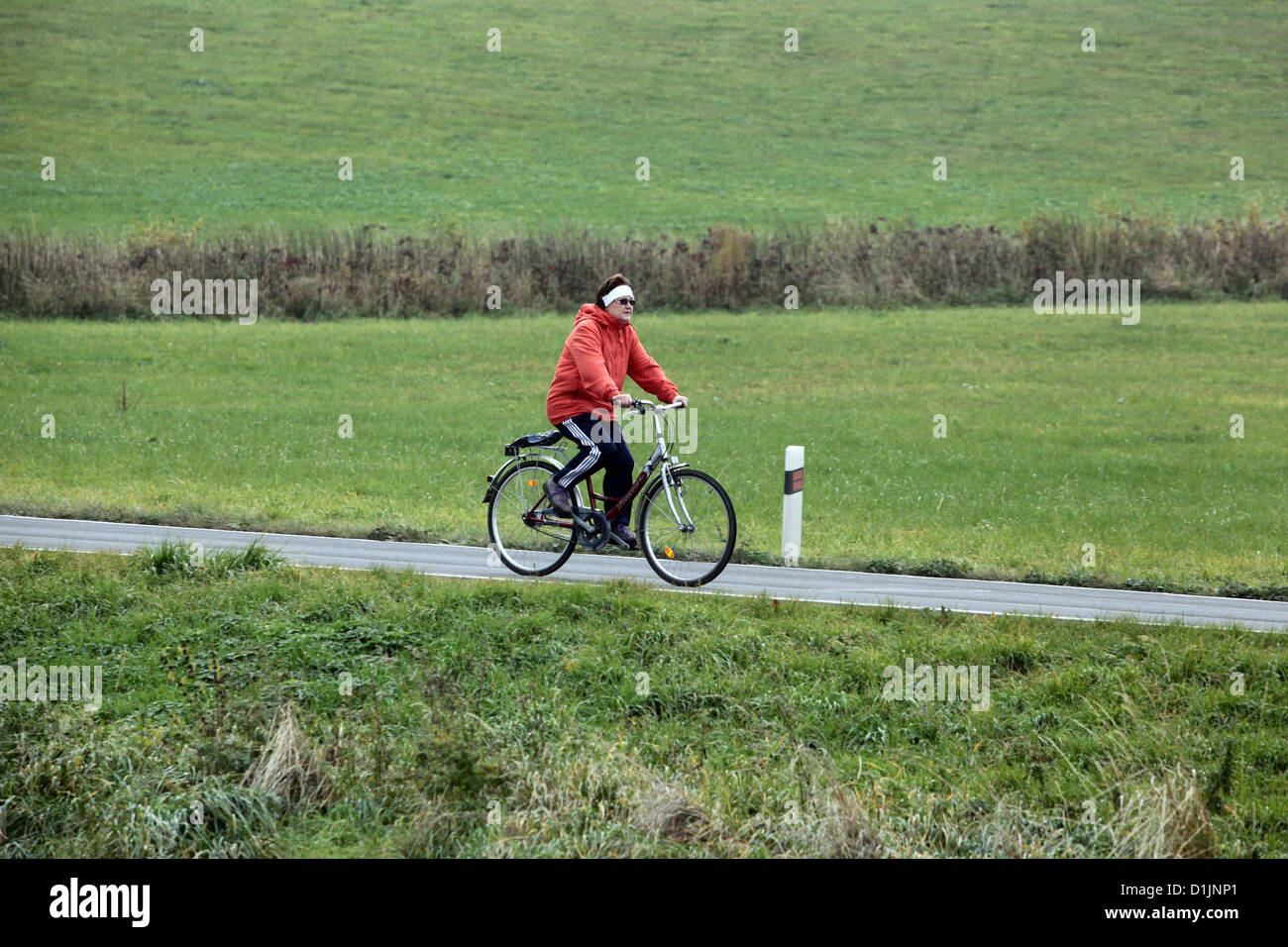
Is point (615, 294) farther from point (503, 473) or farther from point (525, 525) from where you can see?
point (525, 525)

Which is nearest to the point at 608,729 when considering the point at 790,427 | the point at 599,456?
the point at 599,456

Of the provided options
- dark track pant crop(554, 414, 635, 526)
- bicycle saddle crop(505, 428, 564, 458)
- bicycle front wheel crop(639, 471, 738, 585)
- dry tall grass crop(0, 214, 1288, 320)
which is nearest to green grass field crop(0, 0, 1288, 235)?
dry tall grass crop(0, 214, 1288, 320)

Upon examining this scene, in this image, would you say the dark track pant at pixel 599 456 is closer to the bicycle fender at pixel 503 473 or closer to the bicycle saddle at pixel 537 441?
the bicycle saddle at pixel 537 441

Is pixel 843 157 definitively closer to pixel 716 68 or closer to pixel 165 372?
pixel 716 68

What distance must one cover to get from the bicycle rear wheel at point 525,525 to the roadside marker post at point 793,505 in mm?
2000

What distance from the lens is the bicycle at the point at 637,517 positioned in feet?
36.1

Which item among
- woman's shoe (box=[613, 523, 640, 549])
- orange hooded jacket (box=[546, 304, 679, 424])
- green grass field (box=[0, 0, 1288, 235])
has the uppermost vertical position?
green grass field (box=[0, 0, 1288, 235])

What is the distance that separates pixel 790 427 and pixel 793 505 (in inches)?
360

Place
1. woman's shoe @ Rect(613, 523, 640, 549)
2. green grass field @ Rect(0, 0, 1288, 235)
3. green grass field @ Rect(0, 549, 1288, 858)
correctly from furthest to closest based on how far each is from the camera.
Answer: green grass field @ Rect(0, 0, 1288, 235) → woman's shoe @ Rect(613, 523, 640, 549) → green grass field @ Rect(0, 549, 1288, 858)

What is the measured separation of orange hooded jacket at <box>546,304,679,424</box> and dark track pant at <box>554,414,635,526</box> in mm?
101

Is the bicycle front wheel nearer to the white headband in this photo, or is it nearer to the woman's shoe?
the woman's shoe

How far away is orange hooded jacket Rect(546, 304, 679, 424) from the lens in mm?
10875

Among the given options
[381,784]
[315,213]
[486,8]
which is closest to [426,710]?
[381,784]
